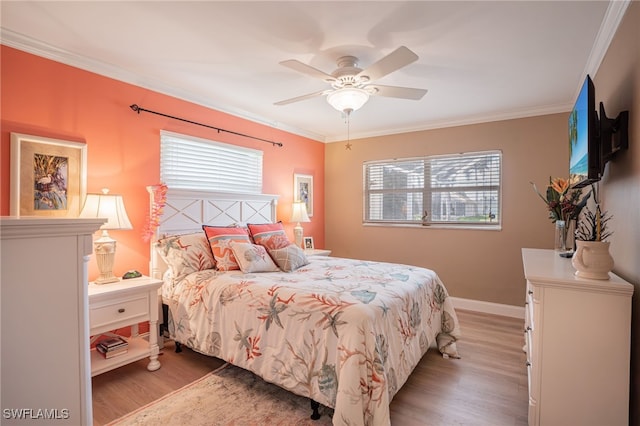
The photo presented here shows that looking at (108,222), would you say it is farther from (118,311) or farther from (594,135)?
(594,135)

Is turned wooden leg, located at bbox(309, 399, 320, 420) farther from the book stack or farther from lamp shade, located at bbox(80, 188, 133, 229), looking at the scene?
lamp shade, located at bbox(80, 188, 133, 229)

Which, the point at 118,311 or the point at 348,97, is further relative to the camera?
the point at 348,97

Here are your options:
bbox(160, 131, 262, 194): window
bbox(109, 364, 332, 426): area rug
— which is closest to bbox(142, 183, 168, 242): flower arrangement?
bbox(160, 131, 262, 194): window

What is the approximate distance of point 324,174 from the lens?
17.6ft

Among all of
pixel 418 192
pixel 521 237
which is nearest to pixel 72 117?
pixel 418 192

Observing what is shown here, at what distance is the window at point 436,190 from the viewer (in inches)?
160

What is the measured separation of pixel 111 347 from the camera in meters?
2.37

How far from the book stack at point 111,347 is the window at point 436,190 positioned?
351 centimetres

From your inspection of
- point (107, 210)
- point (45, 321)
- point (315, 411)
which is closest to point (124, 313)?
point (107, 210)

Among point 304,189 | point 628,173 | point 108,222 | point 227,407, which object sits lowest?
point 227,407

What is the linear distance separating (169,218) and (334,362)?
7.08 ft

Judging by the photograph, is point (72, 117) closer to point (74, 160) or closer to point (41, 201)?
point (74, 160)

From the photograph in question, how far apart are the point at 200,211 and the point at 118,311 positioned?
128 cm

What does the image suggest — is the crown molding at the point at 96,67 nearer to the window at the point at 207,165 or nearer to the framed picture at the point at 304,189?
the window at the point at 207,165
